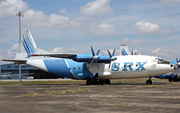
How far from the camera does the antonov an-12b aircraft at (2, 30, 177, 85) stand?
34.2 m

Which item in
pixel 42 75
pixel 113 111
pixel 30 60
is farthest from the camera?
pixel 42 75

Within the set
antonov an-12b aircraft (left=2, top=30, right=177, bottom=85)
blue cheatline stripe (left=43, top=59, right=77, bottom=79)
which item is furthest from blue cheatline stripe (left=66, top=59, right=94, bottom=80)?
blue cheatline stripe (left=43, top=59, right=77, bottom=79)

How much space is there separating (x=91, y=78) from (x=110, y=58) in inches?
193

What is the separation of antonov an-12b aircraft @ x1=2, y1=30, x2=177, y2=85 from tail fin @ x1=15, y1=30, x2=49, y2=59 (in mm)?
431

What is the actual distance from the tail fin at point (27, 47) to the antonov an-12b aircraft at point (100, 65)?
0.43 meters

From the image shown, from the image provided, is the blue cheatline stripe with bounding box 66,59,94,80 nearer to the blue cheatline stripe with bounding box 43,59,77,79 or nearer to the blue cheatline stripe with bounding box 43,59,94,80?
the blue cheatline stripe with bounding box 43,59,94,80

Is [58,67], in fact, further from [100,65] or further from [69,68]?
[100,65]

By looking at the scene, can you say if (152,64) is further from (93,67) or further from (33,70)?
(33,70)

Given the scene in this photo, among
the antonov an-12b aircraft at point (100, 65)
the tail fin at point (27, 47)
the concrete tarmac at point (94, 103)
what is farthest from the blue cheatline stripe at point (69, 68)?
the concrete tarmac at point (94, 103)

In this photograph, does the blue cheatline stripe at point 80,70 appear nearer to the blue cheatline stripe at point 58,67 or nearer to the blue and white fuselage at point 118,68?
the blue and white fuselage at point 118,68

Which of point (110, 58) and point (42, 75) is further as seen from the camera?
point (42, 75)

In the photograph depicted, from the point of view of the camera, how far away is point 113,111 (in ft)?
34.0

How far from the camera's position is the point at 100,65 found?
3603 centimetres

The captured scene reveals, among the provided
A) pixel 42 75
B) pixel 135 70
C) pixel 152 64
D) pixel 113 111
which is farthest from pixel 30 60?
pixel 42 75
